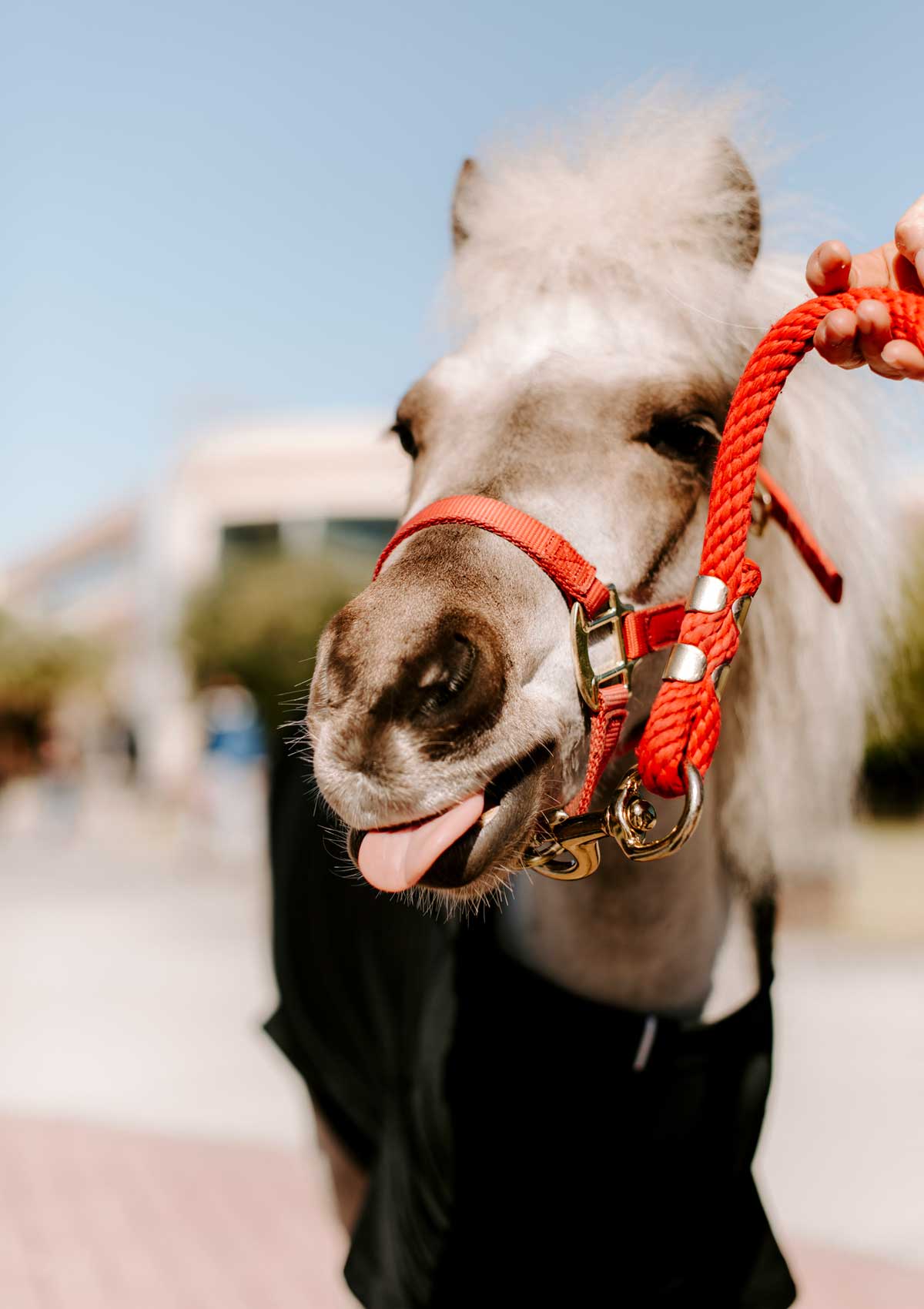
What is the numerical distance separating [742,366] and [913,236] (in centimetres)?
47

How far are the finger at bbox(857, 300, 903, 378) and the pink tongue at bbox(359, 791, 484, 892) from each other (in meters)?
0.71

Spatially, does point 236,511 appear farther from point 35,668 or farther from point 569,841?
point 569,841

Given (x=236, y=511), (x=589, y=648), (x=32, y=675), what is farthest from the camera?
(x=236, y=511)

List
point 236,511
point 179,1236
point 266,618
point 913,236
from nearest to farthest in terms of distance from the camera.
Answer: point 913,236 → point 179,1236 → point 266,618 → point 236,511

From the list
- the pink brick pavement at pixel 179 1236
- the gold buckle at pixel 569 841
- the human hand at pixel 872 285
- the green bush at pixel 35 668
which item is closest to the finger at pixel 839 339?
the human hand at pixel 872 285

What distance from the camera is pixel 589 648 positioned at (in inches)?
60.6

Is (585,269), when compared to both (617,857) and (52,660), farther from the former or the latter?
(52,660)

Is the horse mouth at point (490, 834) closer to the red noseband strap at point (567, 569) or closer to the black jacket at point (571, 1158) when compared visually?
the red noseband strap at point (567, 569)

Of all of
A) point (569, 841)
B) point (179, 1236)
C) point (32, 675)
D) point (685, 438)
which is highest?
point (685, 438)

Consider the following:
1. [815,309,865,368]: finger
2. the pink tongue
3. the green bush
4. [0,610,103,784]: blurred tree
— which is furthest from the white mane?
the green bush

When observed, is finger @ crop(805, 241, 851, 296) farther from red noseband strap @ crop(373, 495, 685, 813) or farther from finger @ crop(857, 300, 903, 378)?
red noseband strap @ crop(373, 495, 685, 813)

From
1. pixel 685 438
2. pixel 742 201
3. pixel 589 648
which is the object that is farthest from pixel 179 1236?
pixel 742 201

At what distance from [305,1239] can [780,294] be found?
3.43 metres

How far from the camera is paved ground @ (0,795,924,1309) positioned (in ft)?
12.0
